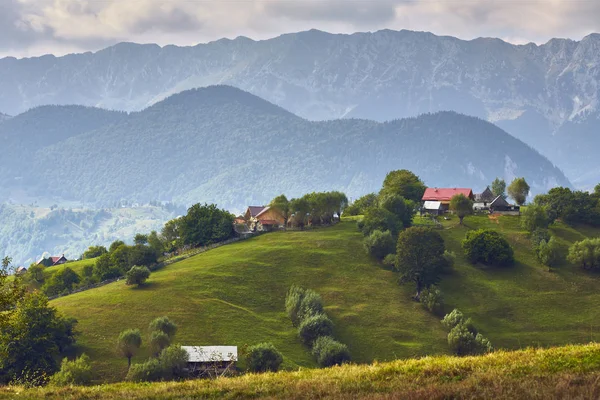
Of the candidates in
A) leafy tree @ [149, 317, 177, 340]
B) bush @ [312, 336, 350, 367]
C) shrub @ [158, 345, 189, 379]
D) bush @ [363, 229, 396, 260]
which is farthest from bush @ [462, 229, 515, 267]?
shrub @ [158, 345, 189, 379]

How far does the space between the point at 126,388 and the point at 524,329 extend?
3528 inches

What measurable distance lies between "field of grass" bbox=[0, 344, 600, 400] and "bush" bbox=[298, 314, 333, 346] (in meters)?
67.7

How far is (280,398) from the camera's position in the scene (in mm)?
38844

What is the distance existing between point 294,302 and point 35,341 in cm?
4049

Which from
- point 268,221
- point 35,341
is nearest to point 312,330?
point 35,341

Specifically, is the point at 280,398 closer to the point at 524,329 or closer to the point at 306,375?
the point at 306,375

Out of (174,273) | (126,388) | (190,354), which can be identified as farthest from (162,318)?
(126,388)

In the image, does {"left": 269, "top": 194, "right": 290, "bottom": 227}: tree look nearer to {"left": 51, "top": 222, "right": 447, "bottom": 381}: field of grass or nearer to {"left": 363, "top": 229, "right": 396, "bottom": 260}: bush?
{"left": 51, "top": 222, "right": 447, "bottom": 381}: field of grass

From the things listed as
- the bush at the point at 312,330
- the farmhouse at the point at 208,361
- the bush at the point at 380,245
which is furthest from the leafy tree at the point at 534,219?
the farmhouse at the point at 208,361

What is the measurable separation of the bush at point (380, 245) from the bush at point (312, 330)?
41096 millimetres

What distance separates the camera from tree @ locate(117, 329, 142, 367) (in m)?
99.6

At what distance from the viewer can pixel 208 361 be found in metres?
94.4

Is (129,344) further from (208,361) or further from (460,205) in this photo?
(460,205)

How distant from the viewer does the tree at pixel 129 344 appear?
99.6m
